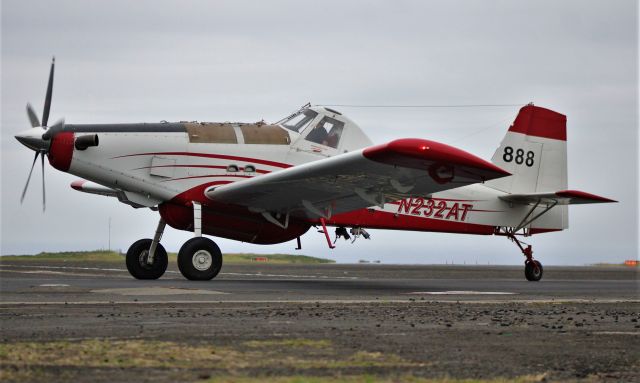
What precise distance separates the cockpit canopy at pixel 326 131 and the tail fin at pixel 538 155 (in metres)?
→ 5.08

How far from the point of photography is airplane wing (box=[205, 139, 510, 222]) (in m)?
13.4

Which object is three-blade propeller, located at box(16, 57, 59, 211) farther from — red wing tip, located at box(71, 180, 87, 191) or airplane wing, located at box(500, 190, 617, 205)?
airplane wing, located at box(500, 190, 617, 205)

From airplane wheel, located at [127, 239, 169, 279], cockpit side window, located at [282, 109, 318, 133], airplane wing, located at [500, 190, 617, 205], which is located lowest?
airplane wheel, located at [127, 239, 169, 279]

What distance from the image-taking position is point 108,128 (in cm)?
1723

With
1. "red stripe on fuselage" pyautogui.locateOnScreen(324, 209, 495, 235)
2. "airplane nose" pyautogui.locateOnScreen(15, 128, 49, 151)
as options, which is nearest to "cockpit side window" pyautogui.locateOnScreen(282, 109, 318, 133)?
"red stripe on fuselage" pyautogui.locateOnScreen(324, 209, 495, 235)

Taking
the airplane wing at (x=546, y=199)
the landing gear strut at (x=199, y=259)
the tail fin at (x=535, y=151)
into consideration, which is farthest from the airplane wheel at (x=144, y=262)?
the tail fin at (x=535, y=151)

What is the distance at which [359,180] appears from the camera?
50.5ft

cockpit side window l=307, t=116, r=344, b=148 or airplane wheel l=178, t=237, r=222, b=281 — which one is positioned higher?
cockpit side window l=307, t=116, r=344, b=148

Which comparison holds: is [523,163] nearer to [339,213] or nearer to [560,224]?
[560,224]

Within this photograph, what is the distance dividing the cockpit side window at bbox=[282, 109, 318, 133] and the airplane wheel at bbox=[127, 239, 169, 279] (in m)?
3.50

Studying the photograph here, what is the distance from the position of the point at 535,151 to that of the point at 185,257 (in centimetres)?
954

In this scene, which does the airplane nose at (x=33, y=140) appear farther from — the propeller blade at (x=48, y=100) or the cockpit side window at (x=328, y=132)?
the cockpit side window at (x=328, y=132)

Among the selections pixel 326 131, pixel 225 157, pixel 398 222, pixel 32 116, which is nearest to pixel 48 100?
pixel 32 116

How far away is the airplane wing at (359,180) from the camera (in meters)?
13.4
